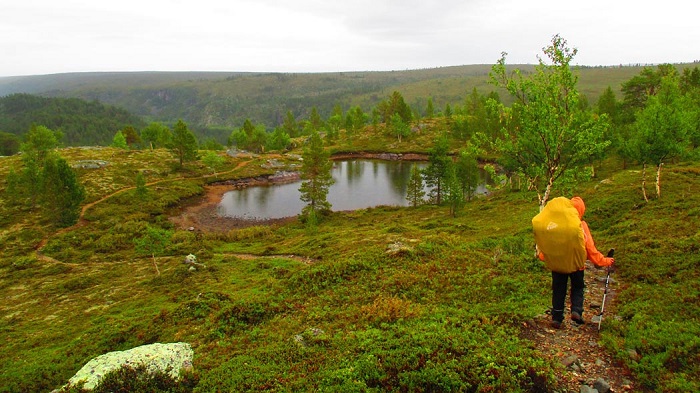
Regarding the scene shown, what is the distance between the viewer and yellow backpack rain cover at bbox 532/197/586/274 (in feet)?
31.6

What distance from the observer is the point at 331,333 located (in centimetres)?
1306

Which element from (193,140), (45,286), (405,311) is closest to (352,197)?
(193,140)

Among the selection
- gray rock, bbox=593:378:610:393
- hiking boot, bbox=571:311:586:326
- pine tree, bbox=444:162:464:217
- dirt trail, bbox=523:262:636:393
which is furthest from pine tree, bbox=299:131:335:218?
gray rock, bbox=593:378:610:393

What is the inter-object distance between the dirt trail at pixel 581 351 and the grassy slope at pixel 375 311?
35 cm

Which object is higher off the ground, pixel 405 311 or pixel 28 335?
pixel 405 311

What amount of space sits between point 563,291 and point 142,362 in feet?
44.0

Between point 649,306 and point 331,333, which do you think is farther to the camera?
point 331,333

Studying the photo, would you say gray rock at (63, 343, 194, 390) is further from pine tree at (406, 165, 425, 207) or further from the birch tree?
pine tree at (406, 165, 425, 207)

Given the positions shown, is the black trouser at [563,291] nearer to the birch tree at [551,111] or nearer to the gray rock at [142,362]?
the birch tree at [551,111]

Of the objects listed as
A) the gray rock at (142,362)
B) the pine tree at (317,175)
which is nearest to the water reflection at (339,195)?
the pine tree at (317,175)

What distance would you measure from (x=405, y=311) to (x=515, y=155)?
38.3ft

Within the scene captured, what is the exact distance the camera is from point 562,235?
9672mm

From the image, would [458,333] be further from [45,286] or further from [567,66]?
[45,286]

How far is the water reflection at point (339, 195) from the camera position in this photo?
72.0 meters
